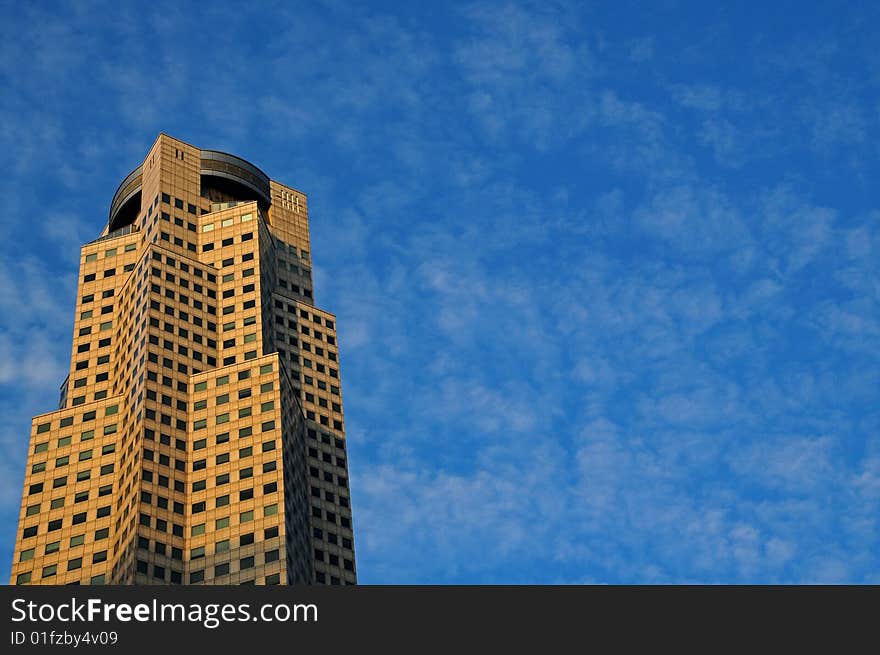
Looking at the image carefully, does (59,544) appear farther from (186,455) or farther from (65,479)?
(186,455)

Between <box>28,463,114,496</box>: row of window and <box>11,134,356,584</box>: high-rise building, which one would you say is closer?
<box>11,134,356,584</box>: high-rise building

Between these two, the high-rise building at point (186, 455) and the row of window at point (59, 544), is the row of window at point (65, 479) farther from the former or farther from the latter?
the row of window at point (59, 544)

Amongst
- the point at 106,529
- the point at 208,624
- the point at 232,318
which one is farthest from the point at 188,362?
the point at 208,624

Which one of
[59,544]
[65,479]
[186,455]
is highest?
[65,479]

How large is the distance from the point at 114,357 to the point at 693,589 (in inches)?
5152

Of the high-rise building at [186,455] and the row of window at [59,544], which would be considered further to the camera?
the row of window at [59,544]

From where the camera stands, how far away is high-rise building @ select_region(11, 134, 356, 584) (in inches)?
6358

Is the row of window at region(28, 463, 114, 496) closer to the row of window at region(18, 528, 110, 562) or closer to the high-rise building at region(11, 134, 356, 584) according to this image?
the high-rise building at region(11, 134, 356, 584)

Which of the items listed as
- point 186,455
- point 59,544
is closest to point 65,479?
point 59,544

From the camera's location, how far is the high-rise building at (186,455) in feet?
530

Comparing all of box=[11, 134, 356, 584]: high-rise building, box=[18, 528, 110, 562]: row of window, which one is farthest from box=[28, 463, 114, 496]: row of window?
box=[18, 528, 110, 562]: row of window

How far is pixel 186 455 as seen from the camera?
172500mm

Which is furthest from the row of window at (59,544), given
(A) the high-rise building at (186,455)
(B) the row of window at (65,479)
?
(B) the row of window at (65,479)

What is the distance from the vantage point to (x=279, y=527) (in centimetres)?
16050
